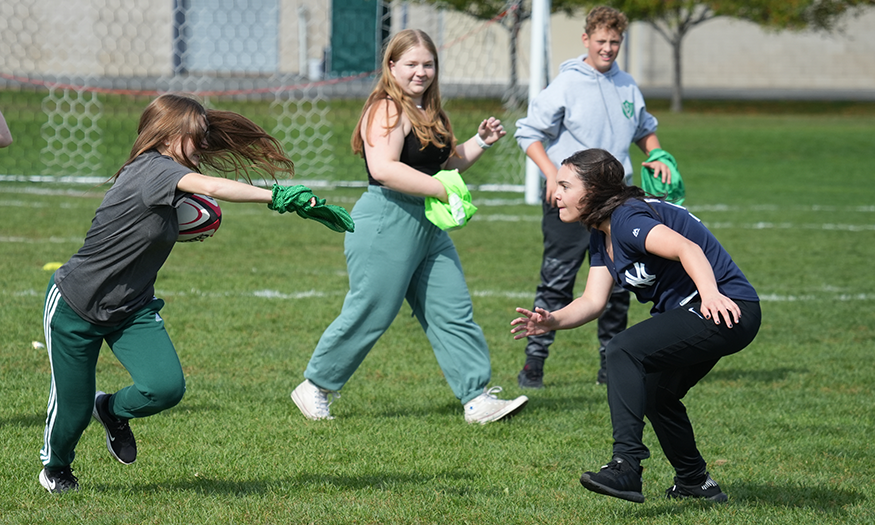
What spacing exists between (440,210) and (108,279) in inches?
67.4

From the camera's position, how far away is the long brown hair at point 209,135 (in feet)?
11.9

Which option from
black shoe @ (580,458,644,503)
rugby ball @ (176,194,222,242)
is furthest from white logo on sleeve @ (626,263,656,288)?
rugby ball @ (176,194,222,242)

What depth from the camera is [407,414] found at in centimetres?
520

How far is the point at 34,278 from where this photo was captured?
8.00m

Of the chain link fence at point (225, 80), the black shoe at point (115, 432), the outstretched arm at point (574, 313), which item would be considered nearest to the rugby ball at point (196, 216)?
the black shoe at point (115, 432)

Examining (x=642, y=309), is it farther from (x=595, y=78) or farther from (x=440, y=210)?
(x=440, y=210)

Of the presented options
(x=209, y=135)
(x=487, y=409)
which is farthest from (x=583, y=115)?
(x=209, y=135)

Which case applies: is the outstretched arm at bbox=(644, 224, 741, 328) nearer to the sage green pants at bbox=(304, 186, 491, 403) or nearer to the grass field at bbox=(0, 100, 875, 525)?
the grass field at bbox=(0, 100, 875, 525)

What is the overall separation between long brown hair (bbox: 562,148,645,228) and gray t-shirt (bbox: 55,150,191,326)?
1426 mm

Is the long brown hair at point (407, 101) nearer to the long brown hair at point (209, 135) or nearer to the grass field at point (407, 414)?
the long brown hair at point (209, 135)

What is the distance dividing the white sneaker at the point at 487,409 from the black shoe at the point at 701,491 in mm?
1258

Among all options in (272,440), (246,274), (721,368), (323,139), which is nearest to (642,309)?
(721,368)

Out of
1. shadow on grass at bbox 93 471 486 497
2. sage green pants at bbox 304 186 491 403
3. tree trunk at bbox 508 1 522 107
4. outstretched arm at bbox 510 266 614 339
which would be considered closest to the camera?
outstretched arm at bbox 510 266 614 339

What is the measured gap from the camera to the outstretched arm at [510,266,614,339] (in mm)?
3689
